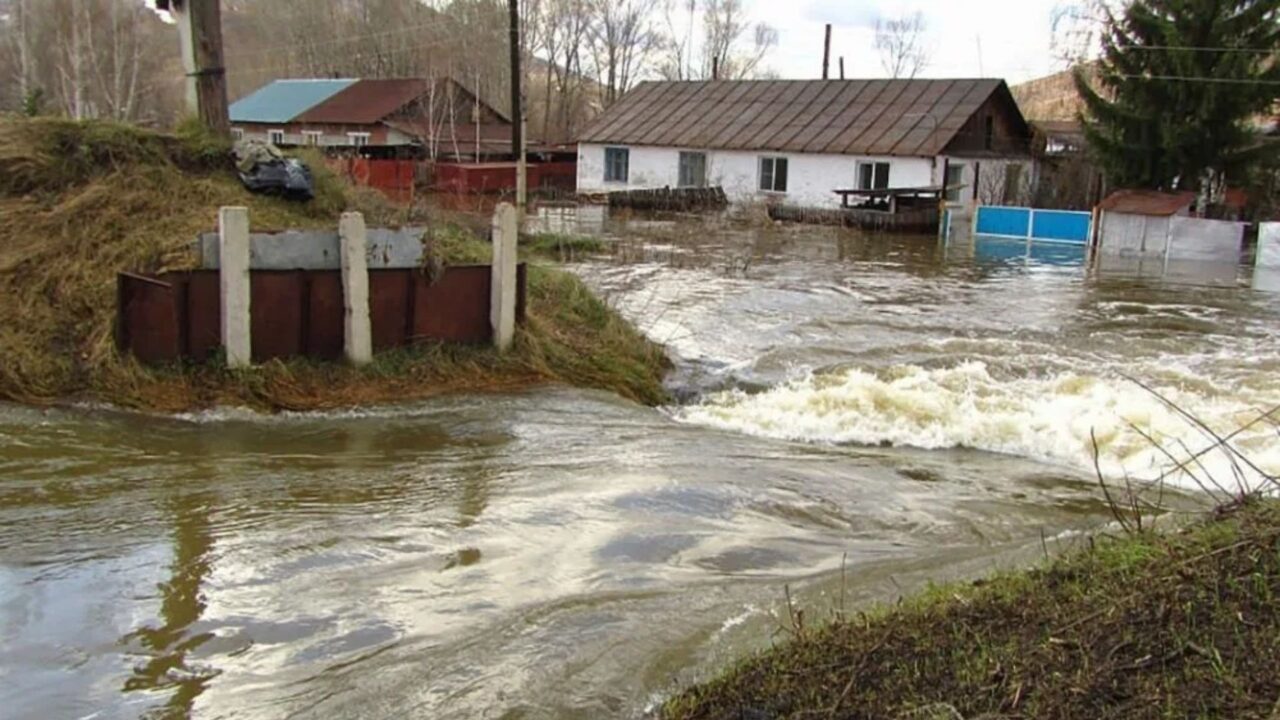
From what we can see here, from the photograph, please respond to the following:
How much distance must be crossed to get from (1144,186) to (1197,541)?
100ft

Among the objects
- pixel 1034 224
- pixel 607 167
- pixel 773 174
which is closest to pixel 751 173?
pixel 773 174

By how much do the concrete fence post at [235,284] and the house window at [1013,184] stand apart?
112ft

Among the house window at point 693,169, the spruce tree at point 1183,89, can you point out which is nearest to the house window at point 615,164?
the house window at point 693,169

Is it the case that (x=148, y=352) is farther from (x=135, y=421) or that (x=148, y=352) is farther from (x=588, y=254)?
(x=588, y=254)

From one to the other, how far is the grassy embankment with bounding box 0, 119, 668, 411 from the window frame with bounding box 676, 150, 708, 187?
1080 inches

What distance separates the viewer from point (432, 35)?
6956 cm

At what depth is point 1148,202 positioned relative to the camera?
28922 mm

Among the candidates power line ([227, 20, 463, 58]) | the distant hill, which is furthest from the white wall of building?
power line ([227, 20, 463, 58])

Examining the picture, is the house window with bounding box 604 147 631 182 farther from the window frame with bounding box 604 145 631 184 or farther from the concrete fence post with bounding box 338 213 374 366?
the concrete fence post with bounding box 338 213 374 366

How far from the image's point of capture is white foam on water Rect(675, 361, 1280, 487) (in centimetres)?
989

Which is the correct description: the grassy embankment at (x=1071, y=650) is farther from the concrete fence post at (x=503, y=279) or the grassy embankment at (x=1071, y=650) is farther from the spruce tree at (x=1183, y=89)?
the spruce tree at (x=1183, y=89)

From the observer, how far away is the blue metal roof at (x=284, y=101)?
52281 millimetres

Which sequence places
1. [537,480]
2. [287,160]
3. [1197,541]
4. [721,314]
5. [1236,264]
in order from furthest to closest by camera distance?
[1236,264] → [721,314] → [287,160] → [537,480] → [1197,541]

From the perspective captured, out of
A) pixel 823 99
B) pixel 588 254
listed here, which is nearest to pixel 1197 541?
pixel 588 254
